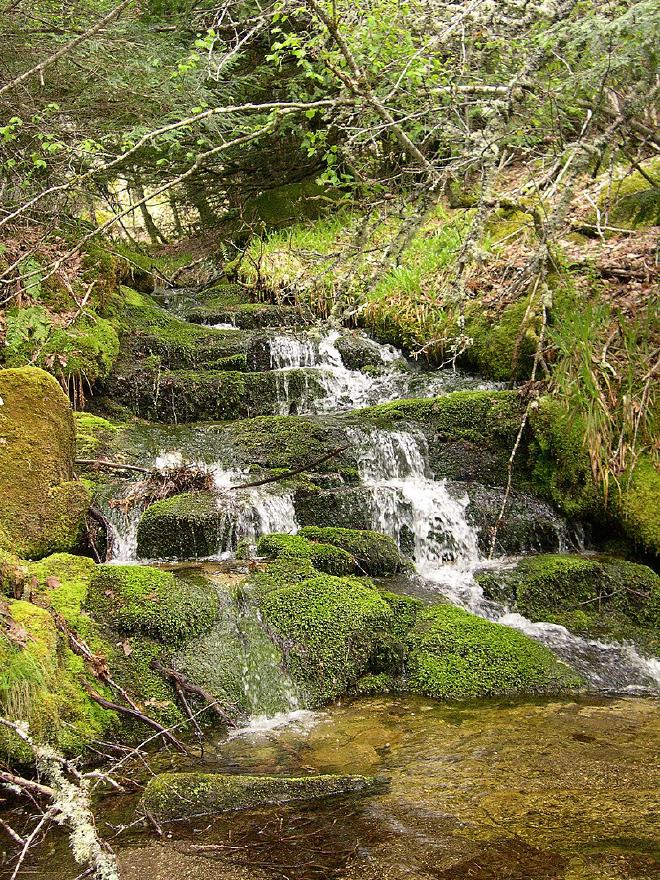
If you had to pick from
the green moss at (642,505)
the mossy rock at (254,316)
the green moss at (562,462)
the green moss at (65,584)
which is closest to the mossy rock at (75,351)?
the mossy rock at (254,316)

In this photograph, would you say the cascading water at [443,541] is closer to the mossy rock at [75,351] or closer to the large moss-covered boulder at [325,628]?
the large moss-covered boulder at [325,628]

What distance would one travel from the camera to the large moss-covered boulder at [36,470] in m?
4.39

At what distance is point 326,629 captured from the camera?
13.5ft

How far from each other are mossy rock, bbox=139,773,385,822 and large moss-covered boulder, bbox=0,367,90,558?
2.17 m

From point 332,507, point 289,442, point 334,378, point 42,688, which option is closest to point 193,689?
point 42,688

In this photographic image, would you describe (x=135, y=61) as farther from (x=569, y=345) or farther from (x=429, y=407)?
(x=569, y=345)

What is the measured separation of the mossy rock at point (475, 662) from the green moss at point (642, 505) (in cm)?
168

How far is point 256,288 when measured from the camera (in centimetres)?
1083

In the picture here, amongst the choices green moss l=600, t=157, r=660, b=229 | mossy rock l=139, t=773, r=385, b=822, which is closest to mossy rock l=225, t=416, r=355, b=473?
green moss l=600, t=157, r=660, b=229

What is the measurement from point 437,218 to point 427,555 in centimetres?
664

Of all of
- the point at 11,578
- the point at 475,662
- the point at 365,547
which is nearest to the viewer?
the point at 11,578

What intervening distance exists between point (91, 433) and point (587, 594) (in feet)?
14.8

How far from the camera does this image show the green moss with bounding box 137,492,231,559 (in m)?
5.25

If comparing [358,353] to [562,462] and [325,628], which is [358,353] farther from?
[325,628]
